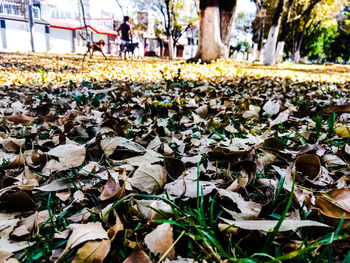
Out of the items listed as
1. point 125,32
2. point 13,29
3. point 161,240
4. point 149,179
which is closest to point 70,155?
point 149,179

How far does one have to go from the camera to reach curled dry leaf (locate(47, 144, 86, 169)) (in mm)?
1262

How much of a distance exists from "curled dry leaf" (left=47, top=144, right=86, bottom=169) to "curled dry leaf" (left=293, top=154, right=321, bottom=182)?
960 millimetres

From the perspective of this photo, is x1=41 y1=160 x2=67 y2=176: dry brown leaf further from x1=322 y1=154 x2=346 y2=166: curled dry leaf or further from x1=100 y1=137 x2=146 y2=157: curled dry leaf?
x1=322 y1=154 x2=346 y2=166: curled dry leaf

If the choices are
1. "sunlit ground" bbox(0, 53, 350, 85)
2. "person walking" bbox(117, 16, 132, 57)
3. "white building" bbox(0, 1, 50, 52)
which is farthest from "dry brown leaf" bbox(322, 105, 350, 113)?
"white building" bbox(0, 1, 50, 52)

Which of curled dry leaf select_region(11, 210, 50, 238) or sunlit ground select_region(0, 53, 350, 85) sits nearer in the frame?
curled dry leaf select_region(11, 210, 50, 238)

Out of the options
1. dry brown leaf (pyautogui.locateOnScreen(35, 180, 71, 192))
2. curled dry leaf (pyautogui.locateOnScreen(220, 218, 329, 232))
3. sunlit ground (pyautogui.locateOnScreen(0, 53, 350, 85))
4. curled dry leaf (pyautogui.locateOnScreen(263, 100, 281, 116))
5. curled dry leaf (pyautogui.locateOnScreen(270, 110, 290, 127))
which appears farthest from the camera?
sunlit ground (pyautogui.locateOnScreen(0, 53, 350, 85))

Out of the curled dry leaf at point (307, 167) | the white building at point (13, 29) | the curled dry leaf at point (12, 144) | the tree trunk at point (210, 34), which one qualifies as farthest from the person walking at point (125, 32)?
the white building at point (13, 29)

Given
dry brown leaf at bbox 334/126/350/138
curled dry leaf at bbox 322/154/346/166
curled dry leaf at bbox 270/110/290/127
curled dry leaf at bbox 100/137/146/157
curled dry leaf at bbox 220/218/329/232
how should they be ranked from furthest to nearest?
1. curled dry leaf at bbox 270/110/290/127
2. dry brown leaf at bbox 334/126/350/138
3. curled dry leaf at bbox 100/137/146/157
4. curled dry leaf at bbox 322/154/346/166
5. curled dry leaf at bbox 220/218/329/232

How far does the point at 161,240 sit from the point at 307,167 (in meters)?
0.70

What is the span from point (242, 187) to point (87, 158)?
2.64ft

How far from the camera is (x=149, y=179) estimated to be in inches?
40.3

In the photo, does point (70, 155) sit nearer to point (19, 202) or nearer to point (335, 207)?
point (19, 202)

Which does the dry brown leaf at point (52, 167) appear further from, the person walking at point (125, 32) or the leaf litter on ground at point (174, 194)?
the person walking at point (125, 32)

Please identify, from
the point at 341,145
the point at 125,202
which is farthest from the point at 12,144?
the point at 341,145
